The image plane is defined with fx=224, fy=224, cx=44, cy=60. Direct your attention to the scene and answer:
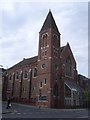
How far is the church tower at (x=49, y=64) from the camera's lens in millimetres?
51309

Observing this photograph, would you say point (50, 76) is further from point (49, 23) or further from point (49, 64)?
point (49, 23)

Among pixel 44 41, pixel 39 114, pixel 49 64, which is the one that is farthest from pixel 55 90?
pixel 39 114

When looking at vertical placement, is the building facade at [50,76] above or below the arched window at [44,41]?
below

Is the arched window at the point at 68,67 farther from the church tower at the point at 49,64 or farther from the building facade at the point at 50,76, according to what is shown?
the church tower at the point at 49,64

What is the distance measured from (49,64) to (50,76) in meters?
2.94

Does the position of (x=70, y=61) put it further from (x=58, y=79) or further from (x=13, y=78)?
(x=13, y=78)

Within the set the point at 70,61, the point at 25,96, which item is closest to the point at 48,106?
the point at 25,96

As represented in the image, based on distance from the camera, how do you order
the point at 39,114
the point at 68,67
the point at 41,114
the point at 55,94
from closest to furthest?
the point at 39,114 → the point at 41,114 → the point at 55,94 → the point at 68,67

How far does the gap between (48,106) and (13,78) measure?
21583 millimetres

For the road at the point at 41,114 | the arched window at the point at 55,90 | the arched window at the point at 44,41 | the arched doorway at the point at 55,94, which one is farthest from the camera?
the arched window at the point at 44,41

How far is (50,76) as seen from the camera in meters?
51.8

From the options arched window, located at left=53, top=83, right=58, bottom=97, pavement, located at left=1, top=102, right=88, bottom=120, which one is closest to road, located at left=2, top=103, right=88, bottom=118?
pavement, located at left=1, top=102, right=88, bottom=120

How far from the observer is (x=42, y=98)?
5194 centimetres

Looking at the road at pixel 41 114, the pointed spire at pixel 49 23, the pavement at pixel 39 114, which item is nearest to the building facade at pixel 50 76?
the pointed spire at pixel 49 23
